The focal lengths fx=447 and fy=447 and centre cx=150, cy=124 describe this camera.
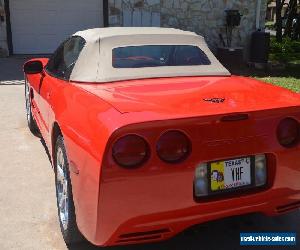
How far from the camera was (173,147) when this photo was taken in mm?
2611

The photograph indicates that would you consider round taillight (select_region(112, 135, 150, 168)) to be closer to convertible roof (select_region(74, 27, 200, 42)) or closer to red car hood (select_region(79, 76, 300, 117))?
red car hood (select_region(79, 76, 300, 117))

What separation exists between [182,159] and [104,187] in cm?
49

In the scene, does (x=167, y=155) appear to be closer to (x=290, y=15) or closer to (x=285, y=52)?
(x=285, y=52)

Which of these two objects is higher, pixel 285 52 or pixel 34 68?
pixel 34 68

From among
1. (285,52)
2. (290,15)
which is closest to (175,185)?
(285,52)

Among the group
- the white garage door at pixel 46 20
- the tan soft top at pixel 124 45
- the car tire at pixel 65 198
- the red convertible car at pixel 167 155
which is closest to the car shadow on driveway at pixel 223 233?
the car tire at pixel 65 198

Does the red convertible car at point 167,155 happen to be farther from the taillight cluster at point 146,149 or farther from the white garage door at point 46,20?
the white garage door at point 46,20

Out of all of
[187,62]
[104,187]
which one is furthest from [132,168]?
[187,62]

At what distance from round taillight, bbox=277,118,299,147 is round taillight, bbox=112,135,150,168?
3.05 ft

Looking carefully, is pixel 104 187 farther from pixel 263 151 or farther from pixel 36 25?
pixel 36 25

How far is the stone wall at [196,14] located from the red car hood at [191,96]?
11381 millimetres

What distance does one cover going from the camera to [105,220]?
2.54 meters

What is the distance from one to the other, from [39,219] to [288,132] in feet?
6.88

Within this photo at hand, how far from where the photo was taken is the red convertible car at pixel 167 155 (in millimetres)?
2529
